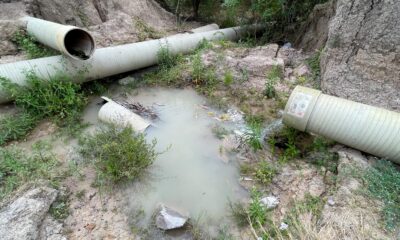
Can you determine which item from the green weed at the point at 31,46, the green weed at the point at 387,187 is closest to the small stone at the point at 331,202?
the green weed at the point at 387,187

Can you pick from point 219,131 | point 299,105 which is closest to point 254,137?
point 219,131

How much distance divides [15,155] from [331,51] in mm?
4208

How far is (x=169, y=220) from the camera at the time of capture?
2.66 m

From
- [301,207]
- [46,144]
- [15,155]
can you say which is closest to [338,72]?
[301,207]

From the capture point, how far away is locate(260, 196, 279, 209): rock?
281 centimetres

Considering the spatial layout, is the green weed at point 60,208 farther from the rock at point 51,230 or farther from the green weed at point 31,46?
the green weed at point 31,46

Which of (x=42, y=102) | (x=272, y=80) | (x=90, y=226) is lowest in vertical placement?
(x=90, y=226)

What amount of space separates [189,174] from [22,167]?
182cm

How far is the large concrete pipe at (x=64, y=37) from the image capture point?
3.82m

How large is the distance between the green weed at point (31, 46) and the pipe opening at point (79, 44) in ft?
1.24

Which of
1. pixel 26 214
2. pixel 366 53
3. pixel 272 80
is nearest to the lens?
pixel 26 214

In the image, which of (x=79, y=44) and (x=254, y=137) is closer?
(x=254, y=137)

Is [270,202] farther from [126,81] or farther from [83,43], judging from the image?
[83,43]

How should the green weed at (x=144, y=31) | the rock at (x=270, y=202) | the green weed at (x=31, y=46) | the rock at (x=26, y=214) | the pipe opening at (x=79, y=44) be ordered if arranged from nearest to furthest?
the rock at (x=26, y=214)
the rock at (x=270, y=202)
the pipe opening at (x=79, y=44)
the green weed at (x=31, y=46)
the green weed at (x=144, y=31)
